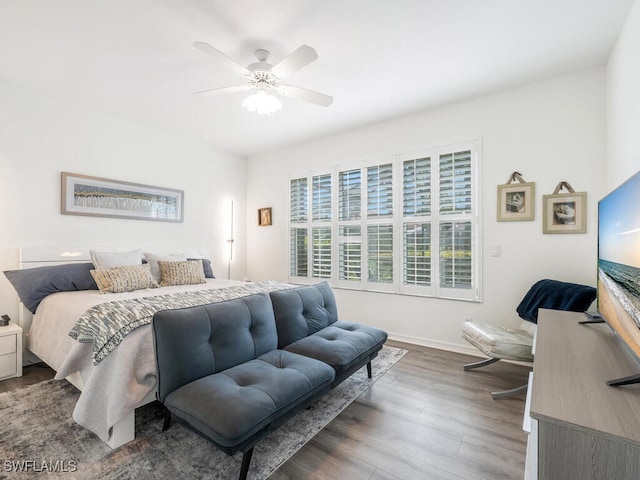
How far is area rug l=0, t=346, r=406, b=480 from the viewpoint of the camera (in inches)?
61.8

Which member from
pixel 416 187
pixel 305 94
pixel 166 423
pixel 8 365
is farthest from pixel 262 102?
pixel 8 365

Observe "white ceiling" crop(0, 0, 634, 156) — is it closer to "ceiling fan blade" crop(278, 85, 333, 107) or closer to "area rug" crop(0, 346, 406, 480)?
"ceiling fan blade" crop(278, 85, 333, 107)

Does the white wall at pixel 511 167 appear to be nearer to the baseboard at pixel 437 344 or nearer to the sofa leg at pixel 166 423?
the baseboard at pixel 437 344

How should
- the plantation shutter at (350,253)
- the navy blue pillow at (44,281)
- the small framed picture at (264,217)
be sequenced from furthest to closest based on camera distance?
the small framed picture at (264,217)
the plantation shutter at (350,253)
the navy blue pillow at (44,281)

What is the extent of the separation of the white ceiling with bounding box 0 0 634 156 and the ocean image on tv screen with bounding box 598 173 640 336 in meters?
1.39

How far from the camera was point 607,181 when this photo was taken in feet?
8.39

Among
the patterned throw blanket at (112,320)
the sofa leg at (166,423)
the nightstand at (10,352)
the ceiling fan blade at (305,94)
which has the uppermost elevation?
the ceiling fan blade at (305,94)

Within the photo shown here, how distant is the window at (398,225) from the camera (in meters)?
3.26

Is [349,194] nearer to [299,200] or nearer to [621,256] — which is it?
[299,200]

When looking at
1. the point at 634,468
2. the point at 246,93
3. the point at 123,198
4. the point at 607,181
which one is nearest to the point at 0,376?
the point at 123,198

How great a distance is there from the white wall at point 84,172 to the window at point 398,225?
1420 millimetres

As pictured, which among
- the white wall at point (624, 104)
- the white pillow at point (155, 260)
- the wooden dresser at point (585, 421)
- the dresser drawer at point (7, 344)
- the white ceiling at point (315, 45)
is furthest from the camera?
the white pillow at point (155, 260)

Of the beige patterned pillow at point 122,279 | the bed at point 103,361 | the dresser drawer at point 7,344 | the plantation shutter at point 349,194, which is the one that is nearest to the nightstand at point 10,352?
the dresser drawer at point 7,344

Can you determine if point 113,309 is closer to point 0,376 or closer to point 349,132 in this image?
point 0,376
